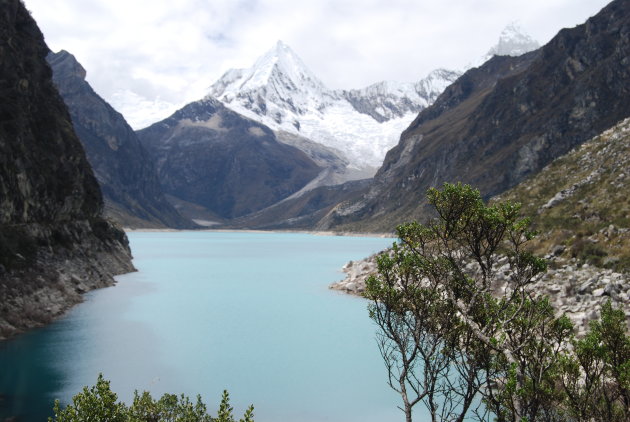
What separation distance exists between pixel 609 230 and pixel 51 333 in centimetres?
4576

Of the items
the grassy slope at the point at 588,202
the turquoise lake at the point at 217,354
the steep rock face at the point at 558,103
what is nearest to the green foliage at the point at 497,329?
the turquoise lake at the point at 217,354

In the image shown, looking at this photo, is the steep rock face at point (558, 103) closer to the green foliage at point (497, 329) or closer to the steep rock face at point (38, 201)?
the steep rock face at point (38, 201)

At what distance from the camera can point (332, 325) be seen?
45812 millimetres

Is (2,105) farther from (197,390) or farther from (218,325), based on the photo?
(197,390)

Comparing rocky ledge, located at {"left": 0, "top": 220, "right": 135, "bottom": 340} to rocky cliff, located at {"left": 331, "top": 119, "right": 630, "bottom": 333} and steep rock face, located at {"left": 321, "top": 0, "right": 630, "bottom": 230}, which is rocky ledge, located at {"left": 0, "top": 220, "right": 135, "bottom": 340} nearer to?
rocky cliff, located at {"left": 331, "top": 119, "right": 630, "bottom": 333}

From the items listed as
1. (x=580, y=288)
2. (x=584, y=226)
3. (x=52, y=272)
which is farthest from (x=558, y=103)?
(x=52, y=272)

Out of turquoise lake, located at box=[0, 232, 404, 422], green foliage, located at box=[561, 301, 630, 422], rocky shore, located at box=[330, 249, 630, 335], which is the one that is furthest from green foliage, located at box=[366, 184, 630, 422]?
rocky shore, located at box=[330, 249, 630, 335]

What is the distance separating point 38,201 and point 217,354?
3279 cm

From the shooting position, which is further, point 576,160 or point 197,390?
point 576,160

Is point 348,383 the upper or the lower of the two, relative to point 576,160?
lower

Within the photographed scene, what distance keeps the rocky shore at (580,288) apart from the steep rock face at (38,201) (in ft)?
98.8

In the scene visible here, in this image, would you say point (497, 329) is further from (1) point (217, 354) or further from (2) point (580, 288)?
(1) point (217, 354)

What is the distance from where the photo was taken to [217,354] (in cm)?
3616

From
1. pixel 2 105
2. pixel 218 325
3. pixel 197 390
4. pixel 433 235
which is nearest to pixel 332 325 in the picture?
pixel 218 325
